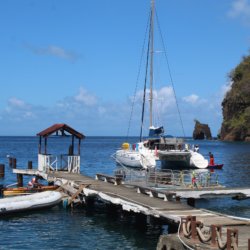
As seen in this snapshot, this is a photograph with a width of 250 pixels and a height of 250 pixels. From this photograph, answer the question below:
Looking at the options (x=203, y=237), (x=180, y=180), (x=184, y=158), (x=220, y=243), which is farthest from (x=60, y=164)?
(x=220, y=243)

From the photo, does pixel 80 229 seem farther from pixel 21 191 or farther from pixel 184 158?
pixel 184 158

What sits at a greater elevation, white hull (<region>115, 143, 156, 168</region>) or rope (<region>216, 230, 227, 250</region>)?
white hull (<region>115, 143, 156, 168</region>)

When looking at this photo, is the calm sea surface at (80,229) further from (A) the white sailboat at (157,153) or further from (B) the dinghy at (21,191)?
(A) the white sailboat at (157,153)

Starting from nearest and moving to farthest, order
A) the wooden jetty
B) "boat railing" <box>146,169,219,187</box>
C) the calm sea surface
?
the wooden jetty
the calm sea surface
"boat railing" <box>146,169,219,187</box>

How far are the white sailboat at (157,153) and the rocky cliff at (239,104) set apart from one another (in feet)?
261

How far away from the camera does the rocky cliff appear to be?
13675cm

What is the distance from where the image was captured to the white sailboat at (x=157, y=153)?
54.8 m

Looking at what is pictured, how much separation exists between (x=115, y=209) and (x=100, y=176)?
6.53 m

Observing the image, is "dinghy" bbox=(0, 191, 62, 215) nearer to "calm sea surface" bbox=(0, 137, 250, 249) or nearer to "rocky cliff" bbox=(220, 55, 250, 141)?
"calm sea surface" bbox=(0, 137, 250, 249)

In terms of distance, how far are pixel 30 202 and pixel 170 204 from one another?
7.76 m

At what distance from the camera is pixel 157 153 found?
Result: 180 feet

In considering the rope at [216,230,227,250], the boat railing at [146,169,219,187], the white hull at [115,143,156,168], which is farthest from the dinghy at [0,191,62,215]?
the white hull at [115,143,156,168]

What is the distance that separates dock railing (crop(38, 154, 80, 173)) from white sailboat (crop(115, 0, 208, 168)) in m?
17.8

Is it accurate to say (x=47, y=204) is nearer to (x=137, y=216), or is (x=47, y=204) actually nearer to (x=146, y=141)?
(x=137, y=216)
